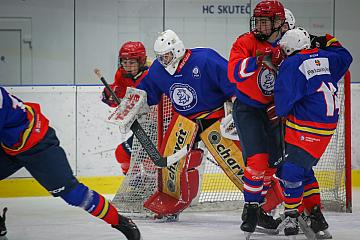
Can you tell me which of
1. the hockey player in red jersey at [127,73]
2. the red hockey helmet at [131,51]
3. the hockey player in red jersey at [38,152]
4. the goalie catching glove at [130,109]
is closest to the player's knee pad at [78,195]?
the hockey player in red jersey at [38,152]

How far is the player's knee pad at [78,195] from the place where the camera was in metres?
3.75

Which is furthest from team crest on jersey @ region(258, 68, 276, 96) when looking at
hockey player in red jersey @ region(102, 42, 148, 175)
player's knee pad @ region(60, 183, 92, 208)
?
hockey player in red jersey @ region(102, 42, 148, 175)

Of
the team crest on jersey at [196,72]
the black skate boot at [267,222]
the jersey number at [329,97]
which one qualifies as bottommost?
the black skate boot at [267,222]

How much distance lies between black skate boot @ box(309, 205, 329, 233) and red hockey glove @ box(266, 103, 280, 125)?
0.47 metres

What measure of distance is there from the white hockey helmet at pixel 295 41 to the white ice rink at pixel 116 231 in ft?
3.19

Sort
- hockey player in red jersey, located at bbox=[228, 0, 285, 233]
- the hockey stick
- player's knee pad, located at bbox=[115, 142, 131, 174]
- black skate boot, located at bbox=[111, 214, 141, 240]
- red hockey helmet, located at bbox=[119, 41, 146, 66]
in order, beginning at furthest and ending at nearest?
player's knee pad, located at bbox=[115, 142, 131, 174], red hockey helmet, located at bbox=[119, 41, 146, 66], the hockey stick, hockey player in red jersey, located at bbox=[228, 0, 285, 233], black skate boot, located at bbox=[111, 214, 141, 240]

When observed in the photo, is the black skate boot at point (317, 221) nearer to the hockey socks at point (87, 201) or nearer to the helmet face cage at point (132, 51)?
the hockey socks at point (87, 201)

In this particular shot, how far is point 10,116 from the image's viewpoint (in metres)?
3.64

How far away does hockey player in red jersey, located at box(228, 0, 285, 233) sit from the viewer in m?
4.22

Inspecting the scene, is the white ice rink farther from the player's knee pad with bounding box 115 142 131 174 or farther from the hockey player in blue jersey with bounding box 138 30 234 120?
the hockey player in blue jersey with bounding box 138 30 234 120

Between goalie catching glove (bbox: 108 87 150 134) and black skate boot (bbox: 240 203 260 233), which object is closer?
black skate boot (bbox: 240 203 260 233)

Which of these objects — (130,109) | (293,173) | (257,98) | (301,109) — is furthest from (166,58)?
(293,173)

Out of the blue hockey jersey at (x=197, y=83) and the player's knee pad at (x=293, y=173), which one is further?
the blue hockey jersey at (x=197, y=83)

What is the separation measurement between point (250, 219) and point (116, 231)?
30.9 inches
